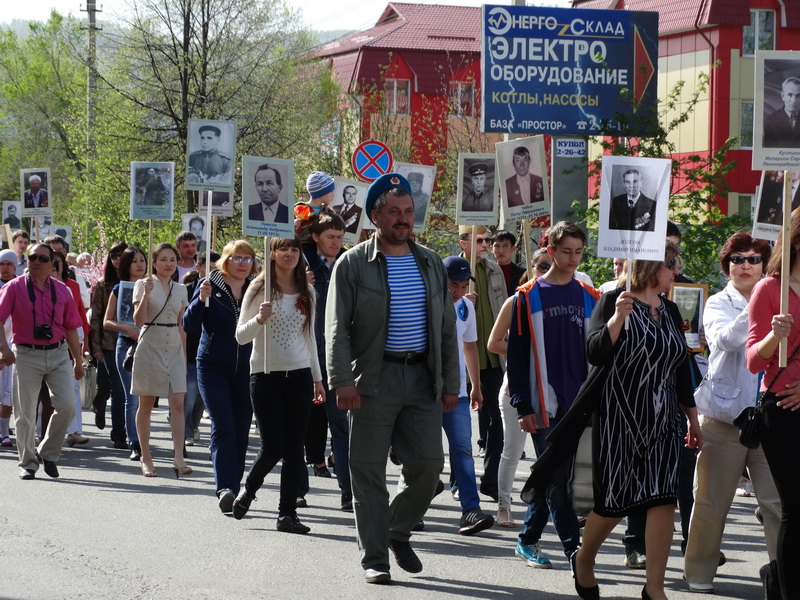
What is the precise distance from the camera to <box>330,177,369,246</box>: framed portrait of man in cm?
1373

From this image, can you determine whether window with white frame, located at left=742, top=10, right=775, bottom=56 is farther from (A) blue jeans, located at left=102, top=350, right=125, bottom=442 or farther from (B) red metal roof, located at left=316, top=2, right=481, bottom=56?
(A) blue jeans, located at left=102, top=350, right=125, bottom=442

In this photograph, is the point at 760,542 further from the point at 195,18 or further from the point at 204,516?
the point at 195,18

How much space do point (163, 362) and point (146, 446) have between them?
0.72 meters

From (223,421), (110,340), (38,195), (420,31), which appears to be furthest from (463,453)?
(420,31)

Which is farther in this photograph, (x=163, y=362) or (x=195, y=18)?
(x=195, y=18)

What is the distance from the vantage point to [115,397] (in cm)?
1348

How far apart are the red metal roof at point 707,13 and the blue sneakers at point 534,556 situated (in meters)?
32.4

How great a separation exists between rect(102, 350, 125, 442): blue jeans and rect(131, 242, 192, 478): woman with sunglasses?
5.68 feet

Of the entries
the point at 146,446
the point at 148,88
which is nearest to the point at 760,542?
the point at 146,446

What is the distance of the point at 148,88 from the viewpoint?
36.3 m

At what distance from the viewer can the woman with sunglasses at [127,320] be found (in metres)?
12.5

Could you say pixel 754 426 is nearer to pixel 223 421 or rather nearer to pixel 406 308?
pixel 406 308

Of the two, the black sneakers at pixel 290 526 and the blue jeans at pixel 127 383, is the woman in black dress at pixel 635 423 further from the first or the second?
the blue jeans at pixel 127 383

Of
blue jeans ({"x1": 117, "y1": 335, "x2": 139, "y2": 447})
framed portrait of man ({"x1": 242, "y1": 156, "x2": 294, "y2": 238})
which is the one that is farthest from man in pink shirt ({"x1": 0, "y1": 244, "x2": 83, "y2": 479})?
framed portrait of man ({"x1": 242, "y1": 156, "x2": 294, "y2": 238})
